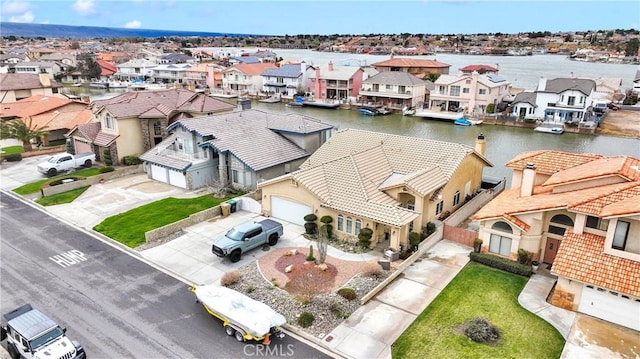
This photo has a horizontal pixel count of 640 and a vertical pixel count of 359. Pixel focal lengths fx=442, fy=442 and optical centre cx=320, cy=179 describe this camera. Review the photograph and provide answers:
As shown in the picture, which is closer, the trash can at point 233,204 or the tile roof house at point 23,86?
the trash can at point 233,204

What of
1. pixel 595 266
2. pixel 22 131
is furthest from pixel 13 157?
pixel 595 266

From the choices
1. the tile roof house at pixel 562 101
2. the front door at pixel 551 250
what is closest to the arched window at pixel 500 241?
the front door at pixel 551 250

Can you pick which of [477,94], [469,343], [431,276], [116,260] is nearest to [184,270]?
[116,260]

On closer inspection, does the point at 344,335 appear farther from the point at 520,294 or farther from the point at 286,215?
the point at 286,215

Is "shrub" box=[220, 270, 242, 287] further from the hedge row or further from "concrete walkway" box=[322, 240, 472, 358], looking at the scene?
the hedge row

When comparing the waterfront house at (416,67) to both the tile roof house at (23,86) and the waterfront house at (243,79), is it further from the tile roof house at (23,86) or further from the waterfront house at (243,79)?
the tile roof house at (23,86)
